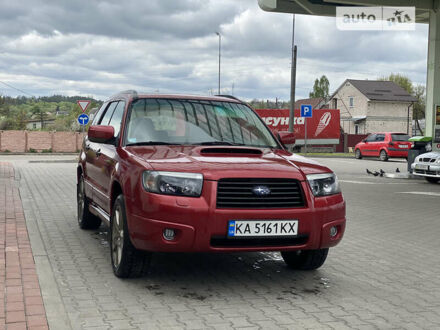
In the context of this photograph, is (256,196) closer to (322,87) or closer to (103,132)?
(103,132)

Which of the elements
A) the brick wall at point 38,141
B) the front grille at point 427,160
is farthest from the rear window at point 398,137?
the brick wall at point 38,141

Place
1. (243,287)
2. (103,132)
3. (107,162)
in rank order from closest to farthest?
(243,287)
(103,132)
(107,162)

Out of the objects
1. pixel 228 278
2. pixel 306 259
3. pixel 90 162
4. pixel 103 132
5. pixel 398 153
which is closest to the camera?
pixel 228 278

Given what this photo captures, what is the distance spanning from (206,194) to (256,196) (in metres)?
0.42

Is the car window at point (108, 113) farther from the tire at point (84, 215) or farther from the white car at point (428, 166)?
the white car at point (428, 166)

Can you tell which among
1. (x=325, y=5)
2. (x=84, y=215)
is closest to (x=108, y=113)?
(x=84, y=215)

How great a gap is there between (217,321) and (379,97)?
224 feet

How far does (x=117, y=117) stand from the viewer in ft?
21.1

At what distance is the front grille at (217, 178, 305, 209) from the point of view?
474 centimetres

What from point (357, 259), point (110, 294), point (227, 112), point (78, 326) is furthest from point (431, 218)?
point (78, 326)

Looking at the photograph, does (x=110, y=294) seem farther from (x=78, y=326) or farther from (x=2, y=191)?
(x=2, y=191)

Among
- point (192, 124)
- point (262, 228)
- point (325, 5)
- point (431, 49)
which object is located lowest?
point (262, 228)

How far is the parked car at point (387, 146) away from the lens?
3222 cm

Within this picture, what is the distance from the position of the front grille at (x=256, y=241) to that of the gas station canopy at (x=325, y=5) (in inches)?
632
